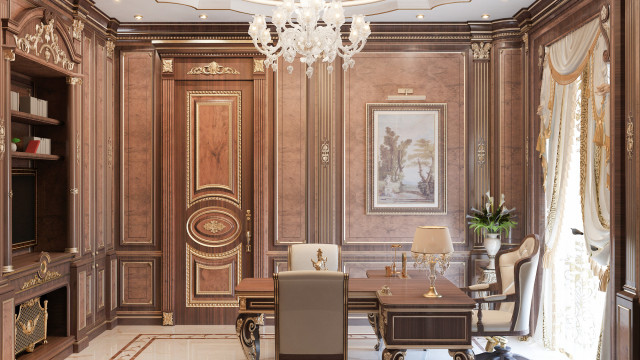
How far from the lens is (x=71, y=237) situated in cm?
473

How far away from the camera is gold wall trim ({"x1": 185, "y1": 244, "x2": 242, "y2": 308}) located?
585 centimetres

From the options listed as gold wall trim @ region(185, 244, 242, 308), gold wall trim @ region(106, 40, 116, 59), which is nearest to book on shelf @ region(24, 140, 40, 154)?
gold wall trim @ region(106, 40, 116, 59)

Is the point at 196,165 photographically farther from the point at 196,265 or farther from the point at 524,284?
the point at 524,284

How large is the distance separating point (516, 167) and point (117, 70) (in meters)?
4.55

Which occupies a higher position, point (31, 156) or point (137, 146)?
point (137, 146)

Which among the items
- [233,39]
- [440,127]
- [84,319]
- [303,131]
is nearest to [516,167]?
[440,127]

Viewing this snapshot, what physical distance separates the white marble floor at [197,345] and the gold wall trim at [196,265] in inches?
10.2

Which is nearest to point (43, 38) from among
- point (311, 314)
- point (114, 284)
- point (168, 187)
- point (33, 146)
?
point (33, 146)

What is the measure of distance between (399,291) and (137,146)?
3.50 m

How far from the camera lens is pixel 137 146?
581cm

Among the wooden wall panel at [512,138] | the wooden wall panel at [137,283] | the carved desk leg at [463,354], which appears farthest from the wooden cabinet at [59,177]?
the wooden wall panel at [512,138]

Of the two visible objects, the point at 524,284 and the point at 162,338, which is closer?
the point at 524,284

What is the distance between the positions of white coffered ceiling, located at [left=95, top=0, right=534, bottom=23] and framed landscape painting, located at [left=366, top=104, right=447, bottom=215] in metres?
0.99

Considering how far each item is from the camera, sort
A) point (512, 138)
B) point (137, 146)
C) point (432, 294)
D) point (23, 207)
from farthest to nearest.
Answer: point (137, 146) < point (512, 138) < point (23, 207) < point (432, 294)
